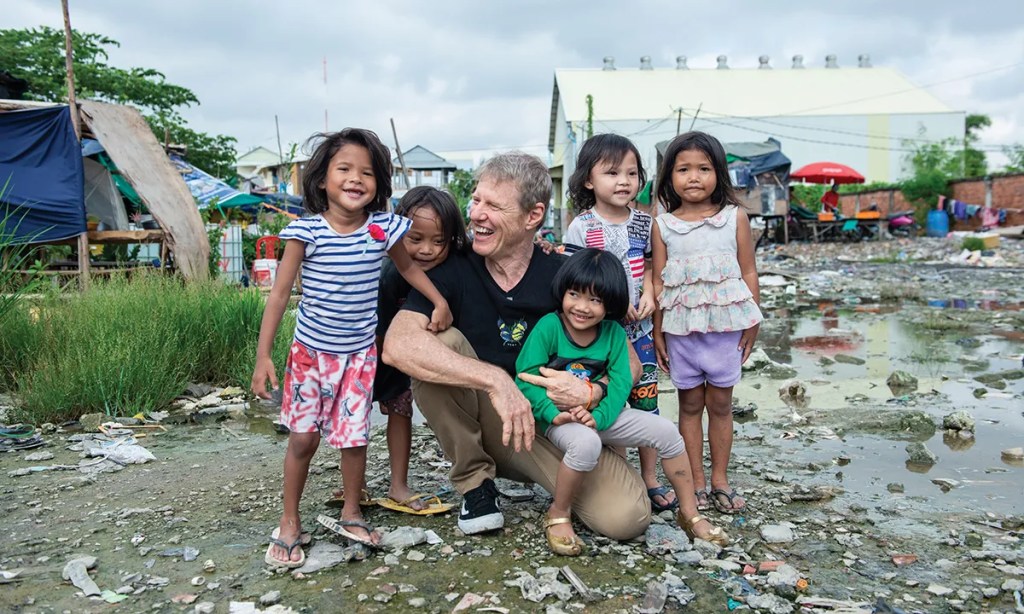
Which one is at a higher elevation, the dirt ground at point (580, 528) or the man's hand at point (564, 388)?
the man's hand at point (564, 388)

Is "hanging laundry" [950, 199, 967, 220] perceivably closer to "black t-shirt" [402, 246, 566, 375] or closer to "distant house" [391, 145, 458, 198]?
"black t-shirt" [402, 246, 566, 375]

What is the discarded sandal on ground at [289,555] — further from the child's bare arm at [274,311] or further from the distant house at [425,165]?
the distant house at [425,165]

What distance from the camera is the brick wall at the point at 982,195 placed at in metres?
21.7

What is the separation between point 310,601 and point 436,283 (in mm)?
1252

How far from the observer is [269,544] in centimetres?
270

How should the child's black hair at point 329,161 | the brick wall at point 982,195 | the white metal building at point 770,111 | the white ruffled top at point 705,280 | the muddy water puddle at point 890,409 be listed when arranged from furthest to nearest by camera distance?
the white metal building at point 770,111
the brick wall at point 982,195
the muddy water puddle at point 890,409
the white ruffled top at point 705,280
the child's black hair at point 329,161

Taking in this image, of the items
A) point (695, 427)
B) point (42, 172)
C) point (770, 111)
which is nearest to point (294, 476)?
point (695, 427)

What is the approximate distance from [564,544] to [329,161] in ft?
5.28

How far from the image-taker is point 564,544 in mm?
2615

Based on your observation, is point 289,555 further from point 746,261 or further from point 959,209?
point 959,209

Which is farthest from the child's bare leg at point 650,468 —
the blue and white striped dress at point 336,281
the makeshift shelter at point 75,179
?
the makeshift shelter at point 75,179

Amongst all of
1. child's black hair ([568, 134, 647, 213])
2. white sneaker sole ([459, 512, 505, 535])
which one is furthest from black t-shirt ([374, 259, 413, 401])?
child's black hair ([568, 134, 647, 213])

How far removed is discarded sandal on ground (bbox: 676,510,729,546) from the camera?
270 cm

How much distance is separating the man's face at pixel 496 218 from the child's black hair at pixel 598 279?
0.92ft
